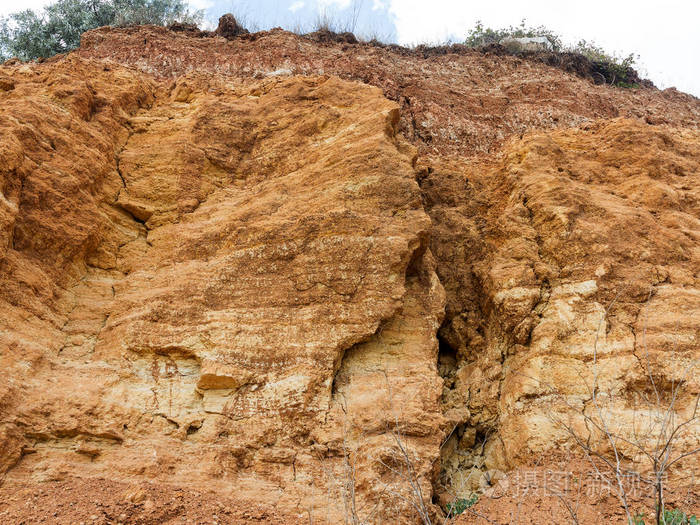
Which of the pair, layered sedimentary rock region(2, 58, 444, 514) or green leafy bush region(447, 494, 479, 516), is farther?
green leafy bush region(447, 494, 479, 516)

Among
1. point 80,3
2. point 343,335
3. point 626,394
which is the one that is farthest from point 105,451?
point 80,3

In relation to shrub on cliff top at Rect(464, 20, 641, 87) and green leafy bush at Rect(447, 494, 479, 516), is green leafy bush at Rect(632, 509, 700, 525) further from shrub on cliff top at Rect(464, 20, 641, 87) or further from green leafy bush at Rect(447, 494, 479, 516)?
shrub on cliff top at Rect(464, 20, 641, 87)

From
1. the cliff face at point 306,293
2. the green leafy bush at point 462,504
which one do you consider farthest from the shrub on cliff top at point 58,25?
the green leafy bush at point 462,504

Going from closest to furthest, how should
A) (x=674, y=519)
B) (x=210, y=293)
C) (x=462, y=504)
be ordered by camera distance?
1. (x=674, y=519)
2. (x=462, y=504)
3. (x=210, y=293)

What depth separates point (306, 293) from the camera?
562 centimetres

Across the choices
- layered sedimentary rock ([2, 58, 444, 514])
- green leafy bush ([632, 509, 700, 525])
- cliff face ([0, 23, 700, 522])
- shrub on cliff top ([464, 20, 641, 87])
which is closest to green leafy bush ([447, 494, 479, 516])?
cliff face ([0, 23, 700, 522])

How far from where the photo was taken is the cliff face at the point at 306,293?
4645 mm

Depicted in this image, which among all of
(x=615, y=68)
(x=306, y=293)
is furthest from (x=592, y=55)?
(x=306, y=293)

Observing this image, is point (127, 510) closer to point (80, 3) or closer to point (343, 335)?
point (343, 335)

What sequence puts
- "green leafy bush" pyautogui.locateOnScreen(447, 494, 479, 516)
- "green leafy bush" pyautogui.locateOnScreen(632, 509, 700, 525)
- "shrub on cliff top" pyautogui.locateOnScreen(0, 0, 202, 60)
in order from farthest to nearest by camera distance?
"shrub on cliff top" pyautogui.locateOnScreen(0, 0, 202, 60) < "green leafy bush" pyautogui.locateOnScreen(447, 494, 479, 516) < "green leafy bush" pyautogui.locateOnScreen(632, 509, 700, 525)

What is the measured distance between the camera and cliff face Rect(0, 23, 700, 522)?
4.64 m

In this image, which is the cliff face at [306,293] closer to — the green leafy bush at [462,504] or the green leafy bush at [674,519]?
the green leafy bush at [462,504]

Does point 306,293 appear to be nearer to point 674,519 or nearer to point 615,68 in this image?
point 674,519

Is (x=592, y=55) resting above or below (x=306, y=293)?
above
